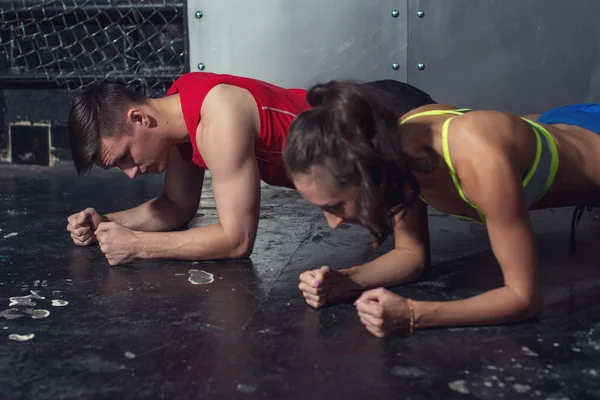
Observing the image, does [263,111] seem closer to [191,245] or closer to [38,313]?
[191,245]

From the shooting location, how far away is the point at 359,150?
1206 millimetres

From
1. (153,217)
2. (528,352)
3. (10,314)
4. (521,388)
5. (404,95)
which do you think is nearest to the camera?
(521,388)

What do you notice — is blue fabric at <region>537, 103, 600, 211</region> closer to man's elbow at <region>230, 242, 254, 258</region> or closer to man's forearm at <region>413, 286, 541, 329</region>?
man's forearm at <region>413, 286, 541, 329</region>

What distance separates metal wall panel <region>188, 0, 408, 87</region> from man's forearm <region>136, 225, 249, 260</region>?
170 centimetres

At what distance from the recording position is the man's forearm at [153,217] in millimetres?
2197

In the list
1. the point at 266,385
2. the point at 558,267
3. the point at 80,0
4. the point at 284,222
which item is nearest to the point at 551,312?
the point at 558,267

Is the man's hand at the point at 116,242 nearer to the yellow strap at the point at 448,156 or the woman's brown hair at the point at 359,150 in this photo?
the woman's brown hair at the point at 359,150

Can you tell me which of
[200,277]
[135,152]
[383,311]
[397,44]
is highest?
[397,44]

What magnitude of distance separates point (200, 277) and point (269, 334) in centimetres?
45

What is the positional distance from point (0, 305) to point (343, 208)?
33.3 inches

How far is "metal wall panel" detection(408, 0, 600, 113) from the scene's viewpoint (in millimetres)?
3211

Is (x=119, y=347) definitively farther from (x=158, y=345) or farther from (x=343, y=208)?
(x=343, y=208)

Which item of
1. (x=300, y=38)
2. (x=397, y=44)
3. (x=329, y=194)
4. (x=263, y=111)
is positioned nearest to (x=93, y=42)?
(x=300, y=38)

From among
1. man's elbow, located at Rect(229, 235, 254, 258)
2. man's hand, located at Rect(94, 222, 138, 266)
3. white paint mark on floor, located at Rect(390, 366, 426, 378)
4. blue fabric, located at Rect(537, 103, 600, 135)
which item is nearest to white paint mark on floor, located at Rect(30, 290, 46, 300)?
man's hand, located at Rect(94, 222, 138, 266)
